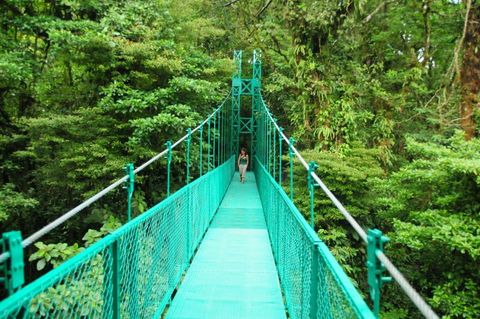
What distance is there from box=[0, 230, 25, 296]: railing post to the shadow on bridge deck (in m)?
1.94

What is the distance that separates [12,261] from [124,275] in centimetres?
97

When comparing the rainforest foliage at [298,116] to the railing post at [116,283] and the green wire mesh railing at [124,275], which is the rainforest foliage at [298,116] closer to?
the green wire mesh railing at [124,275]

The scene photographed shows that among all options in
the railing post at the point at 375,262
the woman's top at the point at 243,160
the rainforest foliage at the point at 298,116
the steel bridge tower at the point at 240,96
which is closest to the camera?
the railing post at the point at 375,262

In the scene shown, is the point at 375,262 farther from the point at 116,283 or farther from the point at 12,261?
the point at 116,283

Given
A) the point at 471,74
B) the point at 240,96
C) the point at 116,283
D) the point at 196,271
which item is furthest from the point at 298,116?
the point at 240,96

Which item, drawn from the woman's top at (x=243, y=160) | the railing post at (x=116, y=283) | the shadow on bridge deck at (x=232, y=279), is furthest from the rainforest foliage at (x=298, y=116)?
the woman's top at (x=243, y=160)

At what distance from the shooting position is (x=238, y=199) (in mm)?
8789

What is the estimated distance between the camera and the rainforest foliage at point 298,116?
200 inches

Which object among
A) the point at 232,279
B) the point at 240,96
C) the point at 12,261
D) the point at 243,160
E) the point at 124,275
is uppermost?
the point at 240,96

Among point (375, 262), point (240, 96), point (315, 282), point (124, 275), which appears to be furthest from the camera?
point (240, 96)

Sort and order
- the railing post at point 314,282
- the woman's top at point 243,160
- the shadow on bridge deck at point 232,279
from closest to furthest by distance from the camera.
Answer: the railing post at point 314,282, the shadow on bridge deck at point 232,279, the woman's top at point 243,160

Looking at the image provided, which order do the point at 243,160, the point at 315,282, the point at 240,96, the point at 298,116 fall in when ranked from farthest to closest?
the point at 240,96, the point at 243,160, the point at 298,116, the point at 315,282

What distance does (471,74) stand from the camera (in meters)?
6.76

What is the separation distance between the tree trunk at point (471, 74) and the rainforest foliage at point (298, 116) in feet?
0.09
